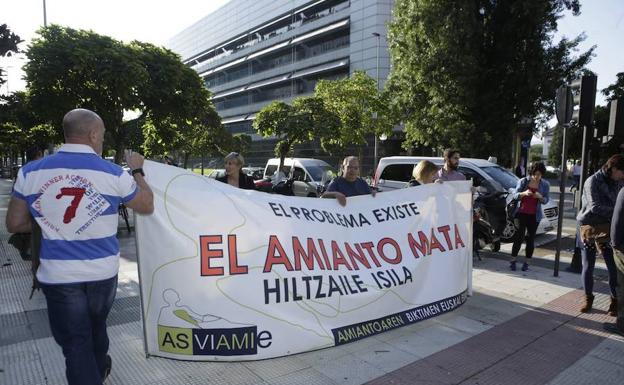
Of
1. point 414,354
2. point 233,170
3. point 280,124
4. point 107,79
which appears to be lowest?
point 414,354

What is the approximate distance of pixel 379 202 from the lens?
462 centimetres

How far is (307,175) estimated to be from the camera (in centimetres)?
1895

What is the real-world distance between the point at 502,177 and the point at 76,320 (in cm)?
975

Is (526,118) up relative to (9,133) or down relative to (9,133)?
up

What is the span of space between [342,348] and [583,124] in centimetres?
551

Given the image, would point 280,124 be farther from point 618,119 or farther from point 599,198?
point 599,198

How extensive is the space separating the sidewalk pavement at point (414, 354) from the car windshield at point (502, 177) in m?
4.79

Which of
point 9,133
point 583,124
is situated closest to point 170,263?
point 583,124

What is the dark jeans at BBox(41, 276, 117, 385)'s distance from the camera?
97.7 inches

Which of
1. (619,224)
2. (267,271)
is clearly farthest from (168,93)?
(619,224)

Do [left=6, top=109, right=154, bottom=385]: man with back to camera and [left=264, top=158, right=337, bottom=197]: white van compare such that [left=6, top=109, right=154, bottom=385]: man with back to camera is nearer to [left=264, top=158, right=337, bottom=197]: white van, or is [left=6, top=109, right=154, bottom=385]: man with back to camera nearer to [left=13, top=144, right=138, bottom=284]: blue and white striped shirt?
[left=13, top=144, right=138, bottom=284]: blue and white striped shirt

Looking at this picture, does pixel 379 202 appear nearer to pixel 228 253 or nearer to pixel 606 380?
pixel 228 253

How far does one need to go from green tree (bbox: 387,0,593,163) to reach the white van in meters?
6.32

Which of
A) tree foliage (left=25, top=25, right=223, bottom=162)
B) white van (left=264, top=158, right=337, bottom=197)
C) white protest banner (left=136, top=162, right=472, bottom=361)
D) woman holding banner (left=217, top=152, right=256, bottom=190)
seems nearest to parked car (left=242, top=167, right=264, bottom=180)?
white van (left=264, top=158, right=337, bottom=197)
